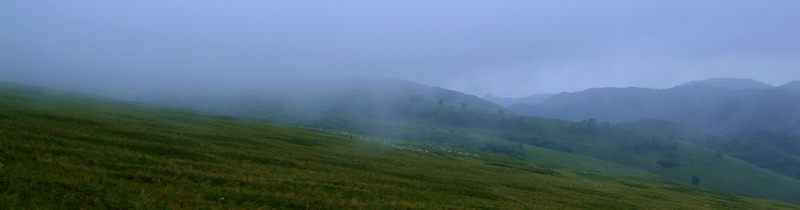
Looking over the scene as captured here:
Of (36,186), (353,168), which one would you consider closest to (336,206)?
(36,186)

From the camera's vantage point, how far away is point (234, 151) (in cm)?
4494

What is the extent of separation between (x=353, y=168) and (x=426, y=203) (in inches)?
656

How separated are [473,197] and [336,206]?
16538 millimetres

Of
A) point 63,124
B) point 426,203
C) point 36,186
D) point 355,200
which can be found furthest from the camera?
point 63,124

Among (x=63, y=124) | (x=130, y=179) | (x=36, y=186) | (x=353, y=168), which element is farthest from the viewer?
(x=353, y=168)

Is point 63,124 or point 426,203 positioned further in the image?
point 63,124

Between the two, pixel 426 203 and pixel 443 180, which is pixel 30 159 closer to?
pixel 426 203

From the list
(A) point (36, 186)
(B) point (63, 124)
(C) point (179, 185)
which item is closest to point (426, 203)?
(C) point (179, 185)

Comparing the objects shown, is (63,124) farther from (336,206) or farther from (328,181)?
(336,206)

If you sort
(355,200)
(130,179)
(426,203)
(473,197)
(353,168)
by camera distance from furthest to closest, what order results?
(353,168) < (473,197) < (426,203) < (355,200) < (130,179)

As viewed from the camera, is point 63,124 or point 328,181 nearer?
point 328,181

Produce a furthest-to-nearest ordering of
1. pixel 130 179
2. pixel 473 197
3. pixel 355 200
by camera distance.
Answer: pixel 473 197, pixel 355 200, pixel 130 179

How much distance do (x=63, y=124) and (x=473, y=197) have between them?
40.7 metres

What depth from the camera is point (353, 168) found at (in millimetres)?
47344
